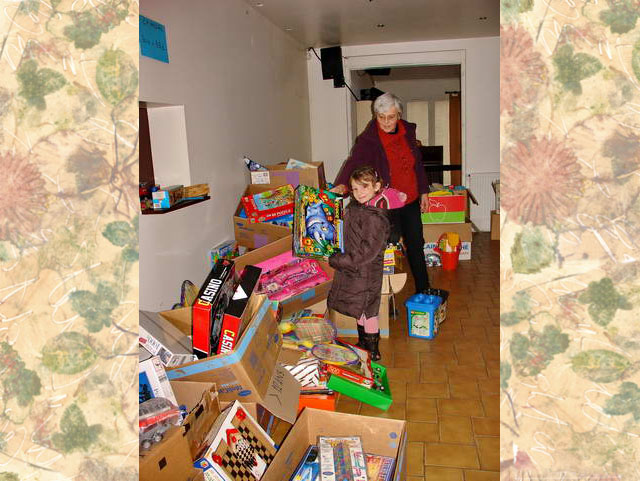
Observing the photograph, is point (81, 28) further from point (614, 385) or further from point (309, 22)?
point (309, 22)

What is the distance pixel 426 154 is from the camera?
1017 cm

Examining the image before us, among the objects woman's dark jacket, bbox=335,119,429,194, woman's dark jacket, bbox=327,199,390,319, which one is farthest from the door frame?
woman's dark jacket, bbox=327,199,390,319

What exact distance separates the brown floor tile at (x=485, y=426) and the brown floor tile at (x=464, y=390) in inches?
9.0

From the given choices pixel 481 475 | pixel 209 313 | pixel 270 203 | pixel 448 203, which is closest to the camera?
pixel 209 313

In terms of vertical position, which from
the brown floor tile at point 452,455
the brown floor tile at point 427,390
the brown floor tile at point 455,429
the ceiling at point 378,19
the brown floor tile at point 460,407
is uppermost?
the ceiling at point 378,19

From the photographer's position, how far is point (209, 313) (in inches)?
74.5

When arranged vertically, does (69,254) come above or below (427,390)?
above

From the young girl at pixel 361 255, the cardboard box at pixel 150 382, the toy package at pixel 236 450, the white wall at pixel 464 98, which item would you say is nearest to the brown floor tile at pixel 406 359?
the young girl at pixel 361 255

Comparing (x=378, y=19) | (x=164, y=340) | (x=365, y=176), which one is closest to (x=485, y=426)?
(x=365, y=176)

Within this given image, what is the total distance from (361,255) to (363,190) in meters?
0.32

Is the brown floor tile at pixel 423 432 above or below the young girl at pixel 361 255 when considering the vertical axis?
below

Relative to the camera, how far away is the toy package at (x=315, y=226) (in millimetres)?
3082

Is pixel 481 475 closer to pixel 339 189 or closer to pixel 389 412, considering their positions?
pixel 389 412

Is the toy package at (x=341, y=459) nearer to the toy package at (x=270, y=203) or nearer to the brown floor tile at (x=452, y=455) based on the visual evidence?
the brown floor tile at (x=452, y=455)
